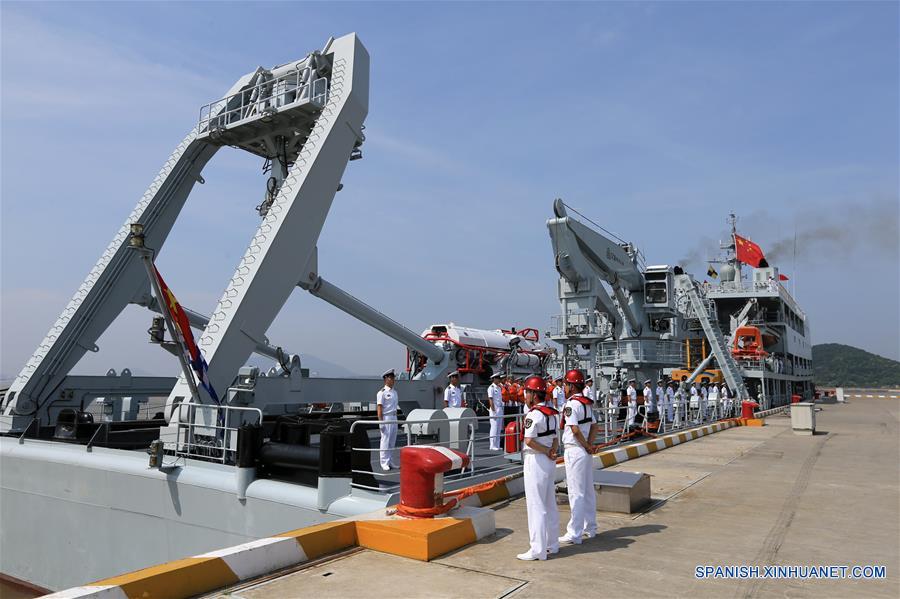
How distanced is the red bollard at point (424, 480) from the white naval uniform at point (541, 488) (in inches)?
32.8

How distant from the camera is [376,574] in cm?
504

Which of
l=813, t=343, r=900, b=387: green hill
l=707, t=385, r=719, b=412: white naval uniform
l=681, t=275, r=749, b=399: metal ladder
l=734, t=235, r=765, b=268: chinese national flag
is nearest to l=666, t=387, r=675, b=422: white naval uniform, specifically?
l=707, t=385, r=719, b=412: white naval uniform

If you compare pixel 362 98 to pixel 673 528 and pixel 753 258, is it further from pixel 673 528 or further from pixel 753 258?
pixel 753 258

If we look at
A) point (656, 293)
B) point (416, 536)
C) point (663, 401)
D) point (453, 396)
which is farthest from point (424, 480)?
point (656, 293)

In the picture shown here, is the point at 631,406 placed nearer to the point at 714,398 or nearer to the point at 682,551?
the point at 682,551

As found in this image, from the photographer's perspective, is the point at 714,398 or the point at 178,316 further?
the point at 714,398

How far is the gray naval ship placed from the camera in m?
Result: 8.88

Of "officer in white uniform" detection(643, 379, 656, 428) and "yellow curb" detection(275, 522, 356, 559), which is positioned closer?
"yellow curb" detection(275, 522, 356, 559)

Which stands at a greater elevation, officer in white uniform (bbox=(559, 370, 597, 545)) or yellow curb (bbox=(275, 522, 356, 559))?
officer in white uniform (bbox=(559, 370, 597, 545))

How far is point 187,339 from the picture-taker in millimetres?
10055

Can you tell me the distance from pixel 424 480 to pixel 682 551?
8.77 feet

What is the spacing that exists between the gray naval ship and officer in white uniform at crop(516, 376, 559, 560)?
218 centimetres

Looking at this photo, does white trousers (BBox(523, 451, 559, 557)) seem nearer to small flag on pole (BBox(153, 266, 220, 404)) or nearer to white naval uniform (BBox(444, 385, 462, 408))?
small flag on pole (BBox(153, 266, 220, 404))

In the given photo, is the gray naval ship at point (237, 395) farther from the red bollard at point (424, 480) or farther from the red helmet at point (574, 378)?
the red helmet at point (574, 378)
